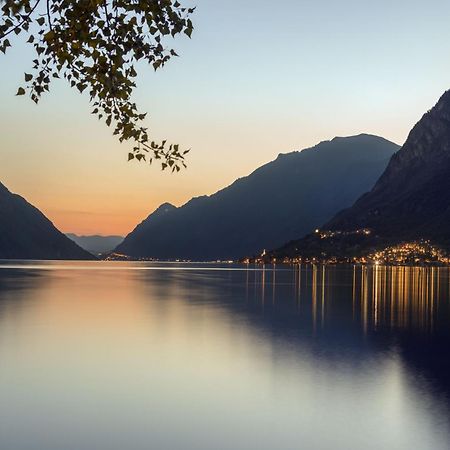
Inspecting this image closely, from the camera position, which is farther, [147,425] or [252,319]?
[252,319]

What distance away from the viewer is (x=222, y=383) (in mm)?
24484

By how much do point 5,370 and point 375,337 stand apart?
22.4 metres

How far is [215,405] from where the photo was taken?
20594mm

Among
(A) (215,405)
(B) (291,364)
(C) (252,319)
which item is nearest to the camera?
(A) (215,405)

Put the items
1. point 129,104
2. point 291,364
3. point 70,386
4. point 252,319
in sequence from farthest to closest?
point 252,319
point 291,364
point 70,386
point 129,104

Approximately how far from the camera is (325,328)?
45031mm

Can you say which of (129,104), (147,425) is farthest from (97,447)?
(129,104)

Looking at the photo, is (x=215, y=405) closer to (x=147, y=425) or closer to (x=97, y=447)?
(x=147, y=425)

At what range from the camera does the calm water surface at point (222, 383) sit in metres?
16.7

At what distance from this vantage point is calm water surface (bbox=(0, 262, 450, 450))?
1667cm

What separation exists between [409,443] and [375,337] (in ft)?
79.0

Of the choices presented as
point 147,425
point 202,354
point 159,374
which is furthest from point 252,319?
point 147,425

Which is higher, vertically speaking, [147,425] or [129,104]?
[129,104]

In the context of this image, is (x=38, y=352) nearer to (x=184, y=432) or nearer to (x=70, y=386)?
(x=70, y=386)
